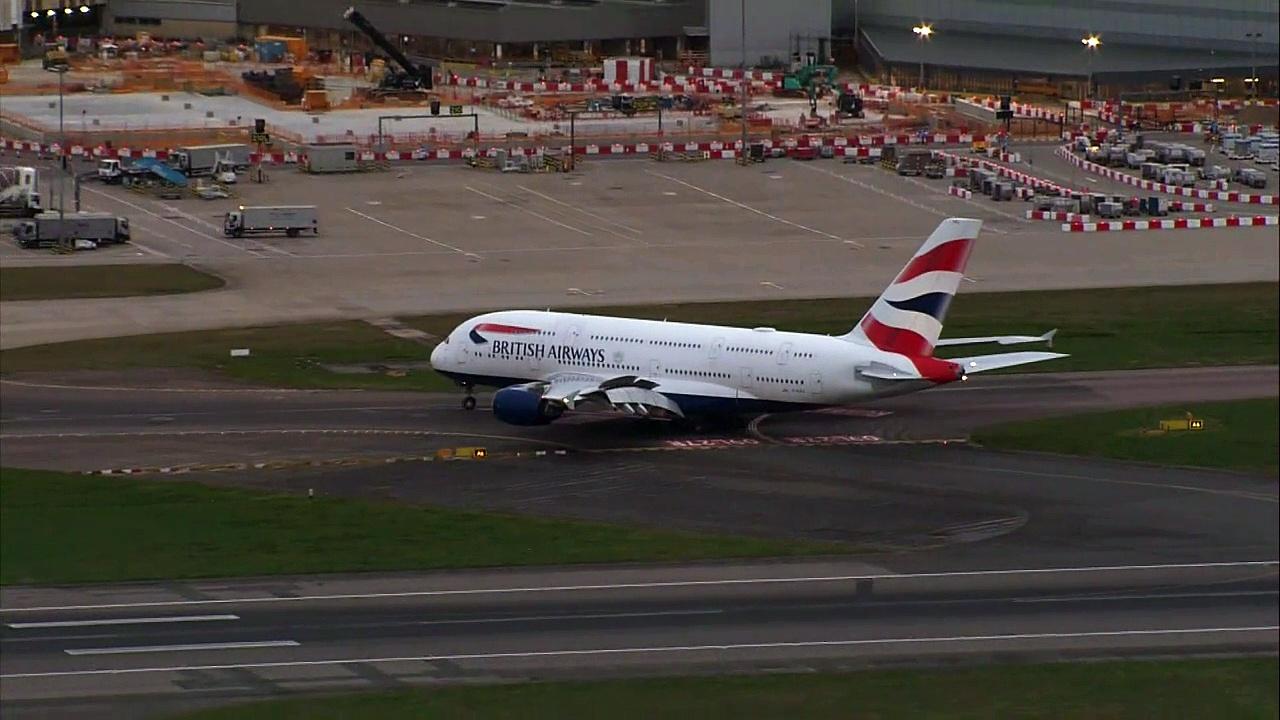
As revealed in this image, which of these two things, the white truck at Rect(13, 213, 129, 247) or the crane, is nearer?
the white truck at Rect(13, 213, 129, 247)

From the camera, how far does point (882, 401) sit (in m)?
79.9

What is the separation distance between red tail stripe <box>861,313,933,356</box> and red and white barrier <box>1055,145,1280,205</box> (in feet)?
209

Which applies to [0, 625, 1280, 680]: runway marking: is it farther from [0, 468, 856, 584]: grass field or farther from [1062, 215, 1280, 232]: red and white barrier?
[1062, 215, 1280, 232]: red and white barrier

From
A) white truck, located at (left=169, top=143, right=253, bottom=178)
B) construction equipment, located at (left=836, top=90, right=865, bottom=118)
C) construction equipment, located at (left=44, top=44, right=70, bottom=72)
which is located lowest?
white truck, located at (left=169, top=143, right=253, bottom=178)

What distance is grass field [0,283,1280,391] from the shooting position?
85812 mm

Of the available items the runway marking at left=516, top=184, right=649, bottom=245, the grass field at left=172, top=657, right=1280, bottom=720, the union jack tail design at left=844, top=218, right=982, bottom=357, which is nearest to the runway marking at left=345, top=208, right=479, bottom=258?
the runway marking at left=516, top=184, right=649, bottom=245

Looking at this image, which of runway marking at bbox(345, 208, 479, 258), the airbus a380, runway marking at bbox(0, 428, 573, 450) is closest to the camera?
the airbus a380

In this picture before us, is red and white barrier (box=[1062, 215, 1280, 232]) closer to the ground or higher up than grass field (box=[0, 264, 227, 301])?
higher up

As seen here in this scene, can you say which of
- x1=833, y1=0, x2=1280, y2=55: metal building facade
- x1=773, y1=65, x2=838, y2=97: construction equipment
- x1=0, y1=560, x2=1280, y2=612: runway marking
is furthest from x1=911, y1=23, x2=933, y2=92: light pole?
x1=833, y1=0, x2=1280, y2=55: metal building facade

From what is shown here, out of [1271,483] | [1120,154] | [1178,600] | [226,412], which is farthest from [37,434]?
[1120,154]

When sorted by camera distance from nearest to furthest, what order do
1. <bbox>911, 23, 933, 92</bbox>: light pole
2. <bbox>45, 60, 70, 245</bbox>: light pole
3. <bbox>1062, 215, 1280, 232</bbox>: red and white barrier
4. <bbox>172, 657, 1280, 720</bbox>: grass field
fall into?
<bbox>172, 657, 1280, 720</bbox>: grass field, <bbox>45, 60, 70, 245</bbox>: light pole, <bbox>1062, 215, 1280, 232</bbox>: red and white barrier, <bbox>911, 23, 933, 92</bbox>: light pole

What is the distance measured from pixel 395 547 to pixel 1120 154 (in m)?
104

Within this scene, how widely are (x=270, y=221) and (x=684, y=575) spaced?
247 ft

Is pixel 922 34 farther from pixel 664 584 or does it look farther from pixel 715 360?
pixel 664 584
